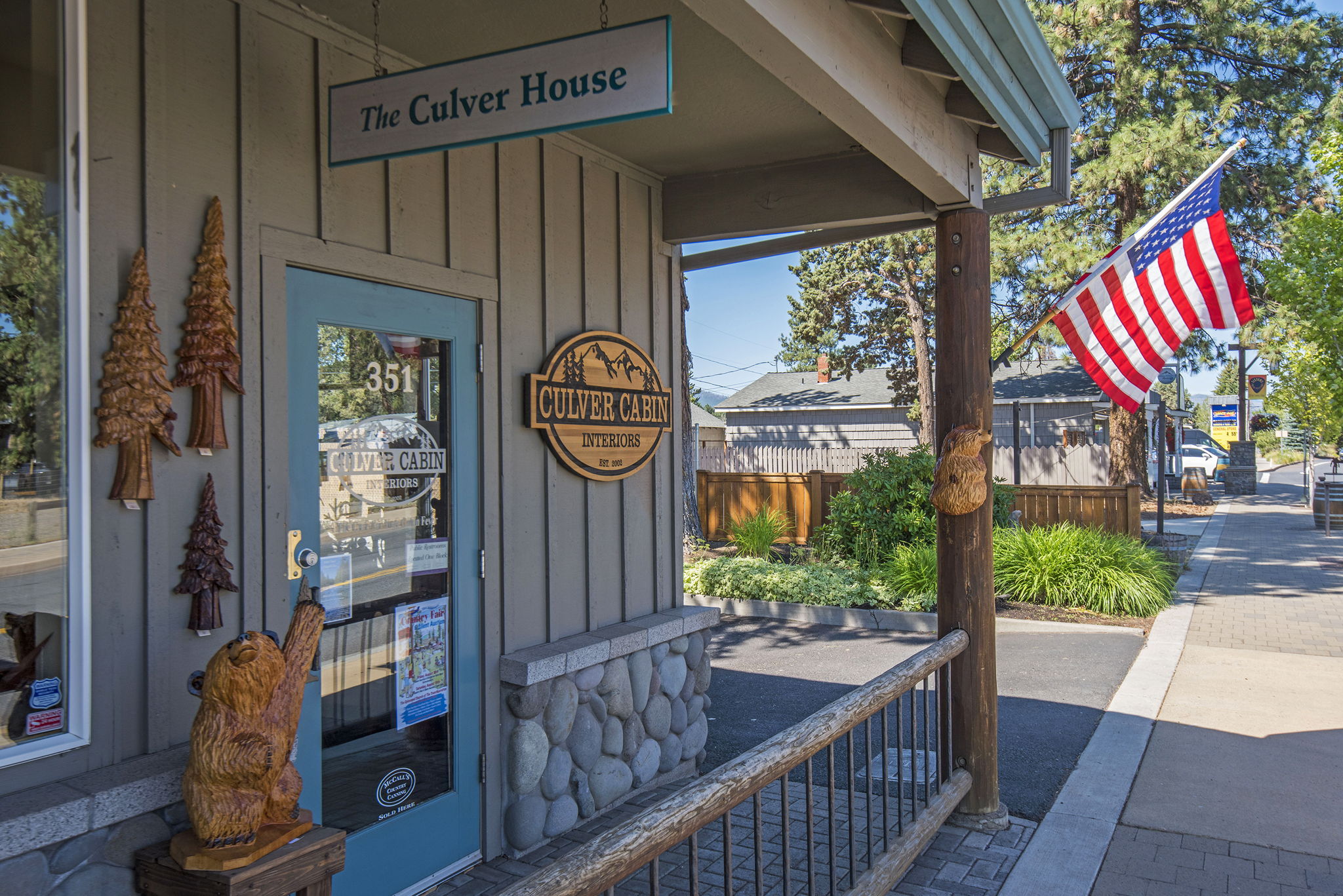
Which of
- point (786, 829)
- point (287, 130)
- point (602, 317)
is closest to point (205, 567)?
point (287, 130)

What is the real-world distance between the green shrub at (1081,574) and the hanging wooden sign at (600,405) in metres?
6.33

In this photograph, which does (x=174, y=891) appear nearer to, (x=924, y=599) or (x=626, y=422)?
(x=626, y=422)

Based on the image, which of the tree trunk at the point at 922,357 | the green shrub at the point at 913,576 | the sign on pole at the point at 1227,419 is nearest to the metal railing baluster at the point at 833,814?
the green shrub at the point at 913,576

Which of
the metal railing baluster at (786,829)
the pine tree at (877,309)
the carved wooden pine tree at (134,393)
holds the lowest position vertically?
the metal railing baluster at (786,829)

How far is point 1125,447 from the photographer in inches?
735

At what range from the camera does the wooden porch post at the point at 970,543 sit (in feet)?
14.5

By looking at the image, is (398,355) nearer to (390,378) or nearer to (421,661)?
(390,378)

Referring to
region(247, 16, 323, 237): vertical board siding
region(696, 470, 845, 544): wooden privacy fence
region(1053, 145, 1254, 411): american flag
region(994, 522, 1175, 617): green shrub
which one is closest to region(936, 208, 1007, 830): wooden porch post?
region(1053, 145, 1254, 411): american flag

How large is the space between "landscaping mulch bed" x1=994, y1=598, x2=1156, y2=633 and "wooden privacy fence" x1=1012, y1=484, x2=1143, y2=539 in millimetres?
2850

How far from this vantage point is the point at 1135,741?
556cm

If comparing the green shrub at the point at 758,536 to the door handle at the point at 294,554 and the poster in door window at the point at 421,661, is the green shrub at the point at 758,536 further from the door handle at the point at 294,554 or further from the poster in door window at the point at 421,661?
the door handle at the point at 294,554

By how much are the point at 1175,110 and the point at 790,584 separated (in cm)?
1262

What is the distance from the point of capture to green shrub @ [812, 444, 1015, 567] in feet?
35.1

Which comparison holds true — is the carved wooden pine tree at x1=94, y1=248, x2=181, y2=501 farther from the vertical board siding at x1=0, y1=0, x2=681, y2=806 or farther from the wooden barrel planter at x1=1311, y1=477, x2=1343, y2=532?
the wooden barrel planter at x1=1311, y1=477, x2=1343, y2=532
